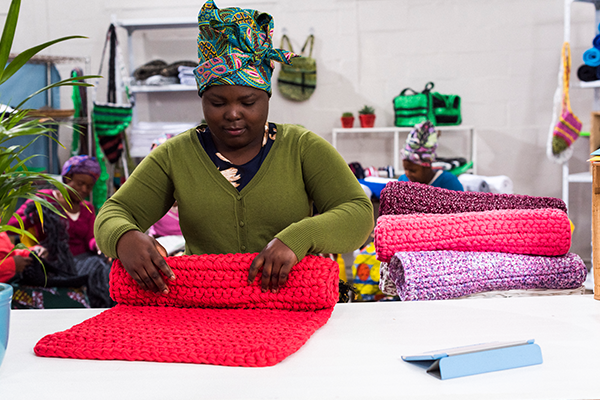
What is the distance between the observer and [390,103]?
11.0 feet

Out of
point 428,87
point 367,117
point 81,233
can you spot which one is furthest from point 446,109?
point 81,233

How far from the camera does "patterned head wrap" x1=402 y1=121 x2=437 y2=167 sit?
239cm

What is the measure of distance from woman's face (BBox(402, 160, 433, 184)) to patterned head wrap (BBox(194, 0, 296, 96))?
1.52 meters

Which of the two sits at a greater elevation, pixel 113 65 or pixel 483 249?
pixel 113 65

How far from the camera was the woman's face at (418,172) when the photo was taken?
2367 mm

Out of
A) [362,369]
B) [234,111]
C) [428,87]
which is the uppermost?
[428,87]

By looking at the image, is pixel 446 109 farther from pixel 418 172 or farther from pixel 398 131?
pixel 418 172

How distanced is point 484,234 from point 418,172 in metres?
1.38

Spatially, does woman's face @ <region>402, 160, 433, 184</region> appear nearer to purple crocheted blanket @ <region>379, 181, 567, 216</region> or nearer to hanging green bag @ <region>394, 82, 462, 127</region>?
hanging green bag @ <region>394, 82, 462, 127</region>

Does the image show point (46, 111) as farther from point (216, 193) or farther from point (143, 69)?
point (216, 193)

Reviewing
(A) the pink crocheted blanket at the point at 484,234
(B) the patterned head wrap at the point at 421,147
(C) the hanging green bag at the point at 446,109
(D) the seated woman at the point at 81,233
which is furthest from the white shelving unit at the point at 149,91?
(A) the pink crocheted blanket at the point at 484,234

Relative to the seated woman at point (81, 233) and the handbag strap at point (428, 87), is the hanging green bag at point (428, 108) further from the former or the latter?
the seated woman at point (81, 233)

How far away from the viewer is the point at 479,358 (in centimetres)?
60

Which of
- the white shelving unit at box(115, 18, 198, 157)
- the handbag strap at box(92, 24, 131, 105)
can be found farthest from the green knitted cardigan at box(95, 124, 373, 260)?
the handbag strap at box(92, 24, 131, 105)
